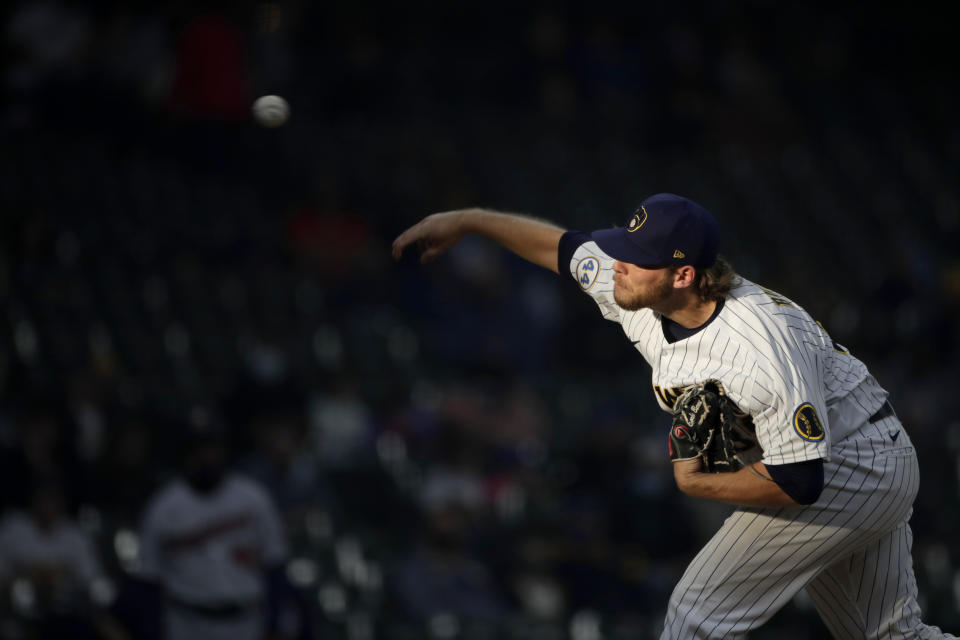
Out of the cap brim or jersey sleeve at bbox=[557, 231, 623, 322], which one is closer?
the cap brim

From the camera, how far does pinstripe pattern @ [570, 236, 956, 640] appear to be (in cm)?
313

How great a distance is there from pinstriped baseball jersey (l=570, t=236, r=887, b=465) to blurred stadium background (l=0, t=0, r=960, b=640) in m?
2.76

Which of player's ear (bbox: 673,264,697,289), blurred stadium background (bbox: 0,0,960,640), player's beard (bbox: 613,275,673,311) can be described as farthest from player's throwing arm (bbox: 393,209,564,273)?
blurred stadium background (bbox: 0,0,960,640)

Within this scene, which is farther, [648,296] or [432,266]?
[432,266]

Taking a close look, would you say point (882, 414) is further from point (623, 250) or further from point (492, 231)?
point (492, 231)

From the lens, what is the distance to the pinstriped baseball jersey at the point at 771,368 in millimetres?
3051

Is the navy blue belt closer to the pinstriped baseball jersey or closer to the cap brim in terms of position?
the pinstriped baseball jersey

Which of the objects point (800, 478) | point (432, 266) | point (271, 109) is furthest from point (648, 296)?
point (432, 266)

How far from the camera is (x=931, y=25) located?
1175cm

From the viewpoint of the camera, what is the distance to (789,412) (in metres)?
3.04

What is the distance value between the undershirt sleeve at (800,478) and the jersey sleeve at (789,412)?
0.06 ft

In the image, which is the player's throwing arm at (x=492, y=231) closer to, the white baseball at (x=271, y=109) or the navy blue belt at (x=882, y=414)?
the navy blue belt at (x=882, y=414)

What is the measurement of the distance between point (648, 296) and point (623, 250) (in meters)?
0.15

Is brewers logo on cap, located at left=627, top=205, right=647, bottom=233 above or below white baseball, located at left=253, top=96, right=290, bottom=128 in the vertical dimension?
below
